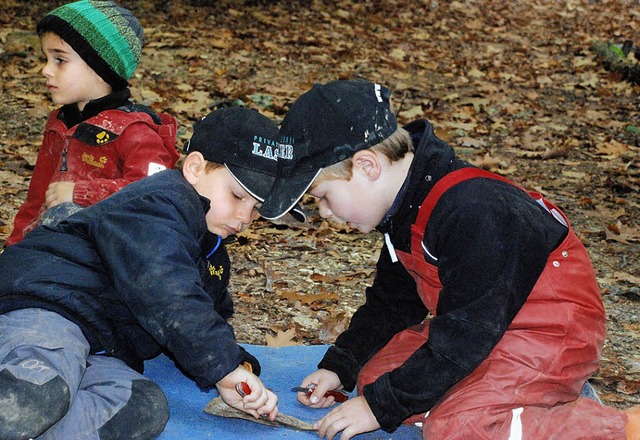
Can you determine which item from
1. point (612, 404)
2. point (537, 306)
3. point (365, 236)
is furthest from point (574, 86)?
point (537, 306)

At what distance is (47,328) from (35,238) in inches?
15.2

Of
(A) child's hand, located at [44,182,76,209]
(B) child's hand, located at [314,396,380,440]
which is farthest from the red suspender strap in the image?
(A) child's hand, located at [44,182,76,209]

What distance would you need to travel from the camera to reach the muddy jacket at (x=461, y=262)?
2.55 m

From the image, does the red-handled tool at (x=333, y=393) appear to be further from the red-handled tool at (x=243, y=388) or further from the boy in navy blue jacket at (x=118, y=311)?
the red-handled tool at (x=243, y=388)

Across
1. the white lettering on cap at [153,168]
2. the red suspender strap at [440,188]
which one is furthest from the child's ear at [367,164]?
the white lettering on cap at [153,168]

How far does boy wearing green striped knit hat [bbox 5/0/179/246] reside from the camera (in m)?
3.79

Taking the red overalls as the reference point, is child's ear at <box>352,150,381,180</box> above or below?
above

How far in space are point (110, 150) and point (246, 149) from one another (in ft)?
3.66

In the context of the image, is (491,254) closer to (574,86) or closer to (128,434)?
(128,434)

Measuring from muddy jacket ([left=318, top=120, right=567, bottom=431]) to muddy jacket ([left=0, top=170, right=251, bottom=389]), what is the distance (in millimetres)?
615

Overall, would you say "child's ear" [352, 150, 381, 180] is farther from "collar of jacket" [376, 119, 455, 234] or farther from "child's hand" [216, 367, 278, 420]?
"child's hand" [216, 367, 278, 420]

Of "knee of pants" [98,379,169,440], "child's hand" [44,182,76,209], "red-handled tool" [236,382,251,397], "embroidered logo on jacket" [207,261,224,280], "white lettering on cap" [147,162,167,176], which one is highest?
"white lettering on cap" [147,162,167,176]

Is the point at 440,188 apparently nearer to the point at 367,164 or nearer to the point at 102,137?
the point at 367,164

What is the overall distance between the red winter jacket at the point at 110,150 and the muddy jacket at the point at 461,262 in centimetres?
139
